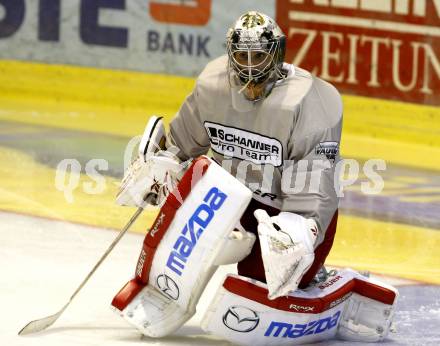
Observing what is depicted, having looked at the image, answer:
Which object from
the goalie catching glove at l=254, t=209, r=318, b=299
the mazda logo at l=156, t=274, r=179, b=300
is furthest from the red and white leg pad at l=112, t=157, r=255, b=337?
the goalie catching glove at l=254, t=209, r=318, b=299

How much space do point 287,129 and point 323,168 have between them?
15cm

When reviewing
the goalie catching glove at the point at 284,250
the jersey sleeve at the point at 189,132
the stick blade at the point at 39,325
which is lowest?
the stick blade at the point at 39,325

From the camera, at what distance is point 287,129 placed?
12.0 feet

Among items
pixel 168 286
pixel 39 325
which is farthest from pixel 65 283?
pixel 168 286

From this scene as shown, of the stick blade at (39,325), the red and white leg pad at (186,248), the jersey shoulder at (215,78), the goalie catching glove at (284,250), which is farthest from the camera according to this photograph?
the jersey shoulder at (215,78)

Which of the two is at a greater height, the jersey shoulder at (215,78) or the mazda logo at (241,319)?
the jersey shoulder at (215,78)

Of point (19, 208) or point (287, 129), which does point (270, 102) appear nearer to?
point (287, 129)

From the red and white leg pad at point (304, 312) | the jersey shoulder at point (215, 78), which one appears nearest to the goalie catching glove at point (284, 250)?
the red and white leg pad at point (304, 312)

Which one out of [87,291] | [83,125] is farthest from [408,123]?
[87,291]

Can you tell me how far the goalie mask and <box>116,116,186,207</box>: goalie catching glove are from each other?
333 mm

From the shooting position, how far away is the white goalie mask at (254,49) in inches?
145

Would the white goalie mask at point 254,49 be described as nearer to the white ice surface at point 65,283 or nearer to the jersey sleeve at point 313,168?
the jersey sleeve at point 313,168

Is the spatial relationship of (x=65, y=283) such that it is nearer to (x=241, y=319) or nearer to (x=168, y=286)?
(x=168, y=286)

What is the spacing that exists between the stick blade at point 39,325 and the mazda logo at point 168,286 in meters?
0.32
